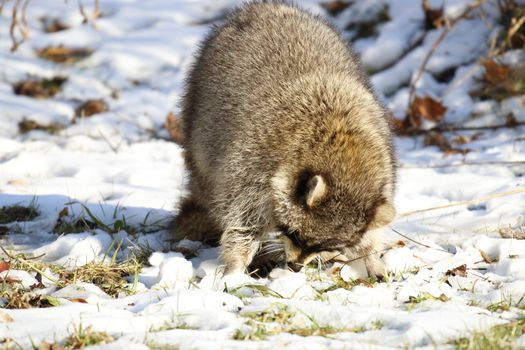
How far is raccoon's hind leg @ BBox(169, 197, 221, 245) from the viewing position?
15.6ft

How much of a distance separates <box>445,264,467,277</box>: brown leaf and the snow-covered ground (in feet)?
0.05

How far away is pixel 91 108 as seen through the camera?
7.61m

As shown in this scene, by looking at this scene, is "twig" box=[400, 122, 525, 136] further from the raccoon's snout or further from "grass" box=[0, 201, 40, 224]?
"grass" box=[0, 201, 40, 224]

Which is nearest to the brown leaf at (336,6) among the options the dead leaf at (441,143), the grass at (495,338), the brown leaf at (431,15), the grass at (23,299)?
the brown leaf at (431,15)

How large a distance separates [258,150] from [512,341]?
183 centimetres

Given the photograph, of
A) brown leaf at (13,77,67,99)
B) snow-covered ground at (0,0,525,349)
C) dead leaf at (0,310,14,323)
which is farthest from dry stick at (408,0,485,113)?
dead leaf at (0,310,14,323)

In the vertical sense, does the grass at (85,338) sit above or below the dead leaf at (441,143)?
above

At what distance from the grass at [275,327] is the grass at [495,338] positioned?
412mm

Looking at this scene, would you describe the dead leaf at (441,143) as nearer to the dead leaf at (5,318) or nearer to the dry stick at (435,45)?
the dry stick at (435,45)

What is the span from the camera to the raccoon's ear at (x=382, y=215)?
13.1 feet

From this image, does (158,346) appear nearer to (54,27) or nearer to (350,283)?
(350,283)

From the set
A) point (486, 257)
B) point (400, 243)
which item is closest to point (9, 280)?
point (400, 243)

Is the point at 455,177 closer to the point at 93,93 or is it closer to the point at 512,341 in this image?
the point at 512,341

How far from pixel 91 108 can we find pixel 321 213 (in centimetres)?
434
